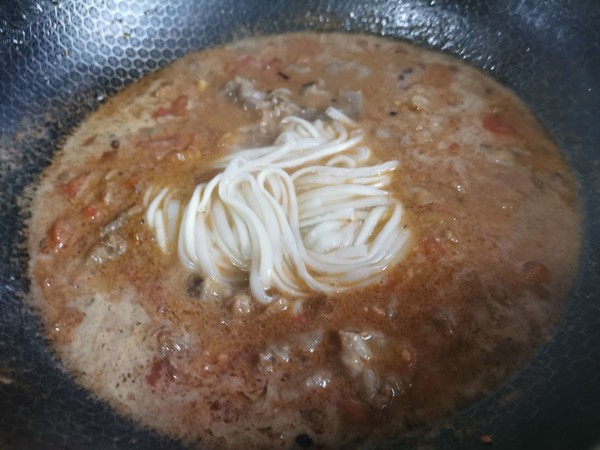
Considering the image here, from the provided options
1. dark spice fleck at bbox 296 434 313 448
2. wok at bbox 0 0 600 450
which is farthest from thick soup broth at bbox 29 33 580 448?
wok at bbox 0 0 600 450

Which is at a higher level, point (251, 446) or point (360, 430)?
point (360, 430)

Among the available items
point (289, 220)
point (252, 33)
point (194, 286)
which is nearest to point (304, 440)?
point (194, 286)

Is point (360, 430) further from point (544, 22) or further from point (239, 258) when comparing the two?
point (544, 22)

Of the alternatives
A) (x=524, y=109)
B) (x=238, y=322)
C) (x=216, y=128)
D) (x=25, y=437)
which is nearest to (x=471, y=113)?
(x=524, y=109)

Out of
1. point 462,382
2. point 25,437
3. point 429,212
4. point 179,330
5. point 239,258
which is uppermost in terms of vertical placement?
point 429,212

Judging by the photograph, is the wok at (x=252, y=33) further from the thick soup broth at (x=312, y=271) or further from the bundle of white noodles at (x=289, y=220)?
the bundle of white noodles at (x=289, y=220)

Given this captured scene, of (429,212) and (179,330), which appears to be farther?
(429,212)

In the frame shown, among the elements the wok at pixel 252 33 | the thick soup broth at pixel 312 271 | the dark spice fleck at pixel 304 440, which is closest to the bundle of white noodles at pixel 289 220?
the thick soup broth at pixel 312 271
